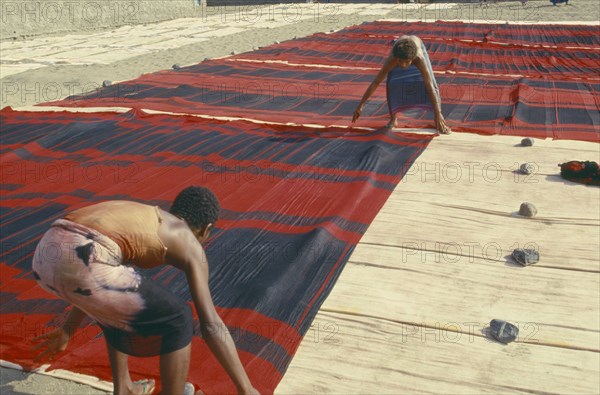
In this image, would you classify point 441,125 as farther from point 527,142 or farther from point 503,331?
point 503,331

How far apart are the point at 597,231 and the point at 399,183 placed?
1694 mm

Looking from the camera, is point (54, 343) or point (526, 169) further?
point (526, 169)

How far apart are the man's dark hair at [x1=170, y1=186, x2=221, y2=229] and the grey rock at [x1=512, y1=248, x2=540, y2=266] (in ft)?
8.04

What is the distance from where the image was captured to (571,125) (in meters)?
7.38

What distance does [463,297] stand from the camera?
3863mm

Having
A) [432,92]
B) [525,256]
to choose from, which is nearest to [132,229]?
[525,256]

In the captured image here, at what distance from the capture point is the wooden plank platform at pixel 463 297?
3.16 metres

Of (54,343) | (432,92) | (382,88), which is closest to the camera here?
(54,343)

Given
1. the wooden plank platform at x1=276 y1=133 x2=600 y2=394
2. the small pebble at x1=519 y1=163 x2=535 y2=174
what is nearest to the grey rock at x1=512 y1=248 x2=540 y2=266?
the wooden plank platform at x1=276 y1=133 x2=600 y2=394

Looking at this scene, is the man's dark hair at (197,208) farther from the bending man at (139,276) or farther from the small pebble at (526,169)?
the small pebble at (526,169)

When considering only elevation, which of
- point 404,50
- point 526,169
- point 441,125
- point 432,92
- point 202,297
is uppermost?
point 404,50

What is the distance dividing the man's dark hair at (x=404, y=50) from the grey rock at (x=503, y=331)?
373 centimetres

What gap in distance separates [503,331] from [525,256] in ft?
3.07

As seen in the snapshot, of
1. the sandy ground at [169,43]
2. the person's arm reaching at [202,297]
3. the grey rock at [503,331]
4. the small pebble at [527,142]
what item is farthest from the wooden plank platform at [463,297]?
the sandy ground at [169,43]
